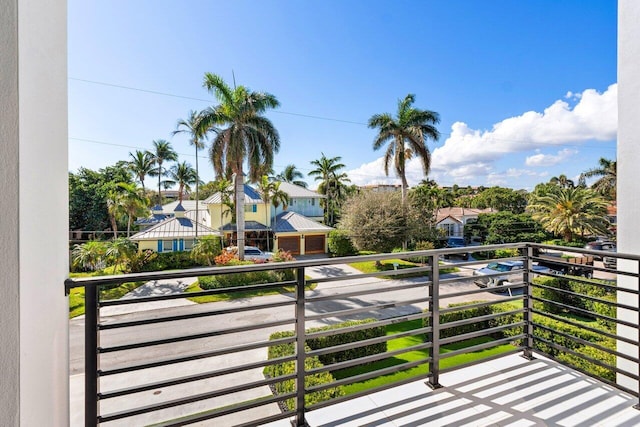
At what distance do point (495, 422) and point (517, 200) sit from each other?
34.2 m

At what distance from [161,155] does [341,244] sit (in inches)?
762

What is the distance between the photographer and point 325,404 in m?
1.68

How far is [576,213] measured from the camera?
16484mm

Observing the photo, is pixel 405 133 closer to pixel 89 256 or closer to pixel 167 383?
pixel 89 256

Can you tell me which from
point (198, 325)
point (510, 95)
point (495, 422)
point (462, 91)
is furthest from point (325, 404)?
→ point (510, 95)

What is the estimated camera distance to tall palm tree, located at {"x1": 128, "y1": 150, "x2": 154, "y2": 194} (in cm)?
2583

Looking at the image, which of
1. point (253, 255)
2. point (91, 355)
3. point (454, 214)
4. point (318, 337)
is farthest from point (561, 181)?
point (91, 355)

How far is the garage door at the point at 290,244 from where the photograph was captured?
18.7 metres

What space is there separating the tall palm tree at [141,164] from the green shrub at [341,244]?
59.8 ft

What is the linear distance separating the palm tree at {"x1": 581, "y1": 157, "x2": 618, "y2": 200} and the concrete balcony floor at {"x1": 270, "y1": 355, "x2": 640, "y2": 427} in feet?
91.0

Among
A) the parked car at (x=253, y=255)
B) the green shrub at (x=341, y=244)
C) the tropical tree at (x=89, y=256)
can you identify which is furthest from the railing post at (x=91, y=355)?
the green shrub at (x=341, y=244)

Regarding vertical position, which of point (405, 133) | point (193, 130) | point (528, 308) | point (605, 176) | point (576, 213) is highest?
point (405, 133)

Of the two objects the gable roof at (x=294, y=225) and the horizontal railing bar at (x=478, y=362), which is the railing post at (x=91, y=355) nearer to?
the horizontal railing bar at (x=478, y=362)

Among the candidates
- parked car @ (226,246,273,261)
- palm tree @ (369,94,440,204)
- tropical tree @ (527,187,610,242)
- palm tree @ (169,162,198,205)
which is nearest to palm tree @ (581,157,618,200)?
tropical tree @ (527,187,610,242)
